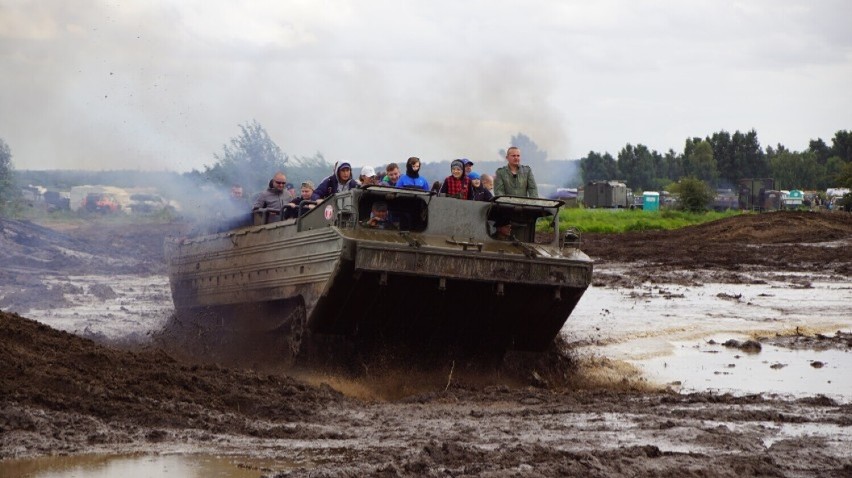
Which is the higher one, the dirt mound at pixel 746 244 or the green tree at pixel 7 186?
the green tree at pixel 7 186

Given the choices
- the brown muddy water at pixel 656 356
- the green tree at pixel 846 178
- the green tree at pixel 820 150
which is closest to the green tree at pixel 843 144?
the green tree at pixel 820 150

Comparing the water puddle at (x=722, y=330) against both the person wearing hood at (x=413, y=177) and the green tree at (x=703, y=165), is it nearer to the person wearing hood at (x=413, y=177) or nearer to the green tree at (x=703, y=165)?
the person wearing hood at (x=413, y=177)

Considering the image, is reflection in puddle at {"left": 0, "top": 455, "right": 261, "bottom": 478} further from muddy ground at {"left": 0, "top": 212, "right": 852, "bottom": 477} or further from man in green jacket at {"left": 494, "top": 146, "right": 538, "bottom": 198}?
man in green jacket at {"left": 494, "top": 146, "right": 538, "bottom": 198}

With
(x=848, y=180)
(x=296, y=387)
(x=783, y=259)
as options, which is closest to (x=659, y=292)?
(x=783, y=259)

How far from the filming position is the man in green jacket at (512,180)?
13.8 metres

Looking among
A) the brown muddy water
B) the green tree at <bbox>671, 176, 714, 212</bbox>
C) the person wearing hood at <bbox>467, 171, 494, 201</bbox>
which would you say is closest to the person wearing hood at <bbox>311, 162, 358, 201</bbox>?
the person wearing hood at <bbox>467, 171, 494, 201</bbox>

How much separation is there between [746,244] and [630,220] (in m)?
13.6

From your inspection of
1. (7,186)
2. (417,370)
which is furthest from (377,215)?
(7,186)

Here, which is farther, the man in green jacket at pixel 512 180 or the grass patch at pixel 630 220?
the grass patch at pixel 630 220

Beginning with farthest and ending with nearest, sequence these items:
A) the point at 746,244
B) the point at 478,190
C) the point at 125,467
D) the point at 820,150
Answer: the point at 820,150
the point at 746,244
the point at 478,190
the point at 125,467

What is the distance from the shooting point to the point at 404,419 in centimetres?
991

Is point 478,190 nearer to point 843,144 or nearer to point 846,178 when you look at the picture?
point 846,178

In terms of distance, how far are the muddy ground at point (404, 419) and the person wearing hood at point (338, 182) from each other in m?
2.03

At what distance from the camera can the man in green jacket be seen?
13.8 m
